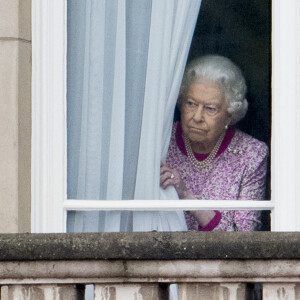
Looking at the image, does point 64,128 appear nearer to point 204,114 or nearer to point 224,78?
point 204,114

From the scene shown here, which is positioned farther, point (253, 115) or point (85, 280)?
point (253, 115)

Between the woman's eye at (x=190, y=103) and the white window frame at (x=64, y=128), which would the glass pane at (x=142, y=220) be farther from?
the woman's eye at (x=190, y=103)

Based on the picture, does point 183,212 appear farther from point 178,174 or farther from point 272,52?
point 272,52

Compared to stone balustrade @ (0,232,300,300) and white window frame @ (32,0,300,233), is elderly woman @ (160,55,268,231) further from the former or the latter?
stone balustrade @ (0,232,300,300)

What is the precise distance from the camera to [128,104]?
7059 millimetres

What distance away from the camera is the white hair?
697 cm

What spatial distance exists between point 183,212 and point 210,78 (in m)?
0.64

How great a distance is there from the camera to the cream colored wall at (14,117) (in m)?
6.79

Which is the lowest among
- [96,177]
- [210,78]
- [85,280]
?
[85,280]

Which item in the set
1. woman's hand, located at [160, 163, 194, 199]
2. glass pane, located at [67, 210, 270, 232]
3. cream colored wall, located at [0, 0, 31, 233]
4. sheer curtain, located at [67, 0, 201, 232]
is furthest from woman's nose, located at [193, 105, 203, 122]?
cream colored wall, located at [0, 0, 31, 233]

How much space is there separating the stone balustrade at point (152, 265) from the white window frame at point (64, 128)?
81 cm

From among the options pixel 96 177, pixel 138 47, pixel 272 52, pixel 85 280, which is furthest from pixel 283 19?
pixel 85 280

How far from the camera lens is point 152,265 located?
19.7ft

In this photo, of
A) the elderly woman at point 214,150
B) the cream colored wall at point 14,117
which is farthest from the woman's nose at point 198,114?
the cream colored wall at point 14,117
